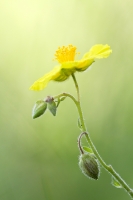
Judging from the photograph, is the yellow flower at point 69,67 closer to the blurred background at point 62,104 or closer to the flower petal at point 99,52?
the flower petal at point 99,52

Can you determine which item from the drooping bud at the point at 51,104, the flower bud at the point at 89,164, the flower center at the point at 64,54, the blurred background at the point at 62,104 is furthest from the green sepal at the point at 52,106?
the blurred background at the point at 62,104

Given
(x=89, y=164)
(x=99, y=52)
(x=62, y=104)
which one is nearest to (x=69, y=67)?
(x=99, y=52)

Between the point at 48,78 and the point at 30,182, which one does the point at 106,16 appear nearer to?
the point at 30,182

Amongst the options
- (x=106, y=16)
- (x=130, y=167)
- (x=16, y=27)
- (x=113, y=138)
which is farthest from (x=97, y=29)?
(x=130, y=167)

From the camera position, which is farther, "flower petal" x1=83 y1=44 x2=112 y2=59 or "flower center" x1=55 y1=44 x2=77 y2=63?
"flower center" x1=55 y1=44 x2=77 y2=63

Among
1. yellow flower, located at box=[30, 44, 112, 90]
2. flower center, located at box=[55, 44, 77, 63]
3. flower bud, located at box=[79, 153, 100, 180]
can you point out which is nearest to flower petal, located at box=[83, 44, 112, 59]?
yellow flower, located at box=[30, 44, 112, 90]

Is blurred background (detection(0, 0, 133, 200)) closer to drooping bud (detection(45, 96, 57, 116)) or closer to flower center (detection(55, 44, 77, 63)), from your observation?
flower center (detection(55, 44, 77, 63))

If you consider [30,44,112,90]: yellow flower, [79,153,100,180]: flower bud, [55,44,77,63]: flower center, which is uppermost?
[55,44,77,63]: flower center

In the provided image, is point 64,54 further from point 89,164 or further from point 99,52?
point 89,164
